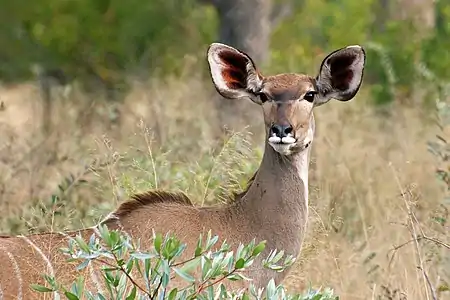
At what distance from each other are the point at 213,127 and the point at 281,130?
564 centimetres

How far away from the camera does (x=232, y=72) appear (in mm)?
5066

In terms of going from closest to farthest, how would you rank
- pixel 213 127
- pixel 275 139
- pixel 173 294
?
pixel 173 294 → pixel 275 139 → pixel 213 127

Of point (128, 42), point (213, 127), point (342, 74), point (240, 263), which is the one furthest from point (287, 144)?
point (128, 42)

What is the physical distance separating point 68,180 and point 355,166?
8.50 ft

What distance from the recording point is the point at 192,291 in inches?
148

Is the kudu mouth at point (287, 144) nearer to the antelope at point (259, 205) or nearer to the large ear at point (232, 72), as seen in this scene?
the antelope at point (259, 205)

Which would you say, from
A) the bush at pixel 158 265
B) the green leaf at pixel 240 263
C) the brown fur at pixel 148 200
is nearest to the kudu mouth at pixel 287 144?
the brown fur at pixel 148 200

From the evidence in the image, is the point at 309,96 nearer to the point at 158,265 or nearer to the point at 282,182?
the point at 282,182

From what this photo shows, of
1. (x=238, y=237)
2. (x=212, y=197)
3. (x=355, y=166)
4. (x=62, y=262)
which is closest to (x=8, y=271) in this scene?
(x=62, y=262)

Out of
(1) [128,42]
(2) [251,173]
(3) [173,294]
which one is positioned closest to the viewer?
(3) [173,294]

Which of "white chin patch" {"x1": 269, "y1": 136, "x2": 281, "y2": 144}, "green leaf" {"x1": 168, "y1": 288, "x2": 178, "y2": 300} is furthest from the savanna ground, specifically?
"green leaf" {"x1": 168, "y1": 288, "x2": 178, "y2": 300}

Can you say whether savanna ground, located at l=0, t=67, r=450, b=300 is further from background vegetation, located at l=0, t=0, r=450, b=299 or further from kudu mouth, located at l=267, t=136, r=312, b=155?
kudu mouth, located at l=267, t=136, r=312, b=155

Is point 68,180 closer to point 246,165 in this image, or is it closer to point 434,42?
point 246,165

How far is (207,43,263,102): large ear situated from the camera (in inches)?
197
